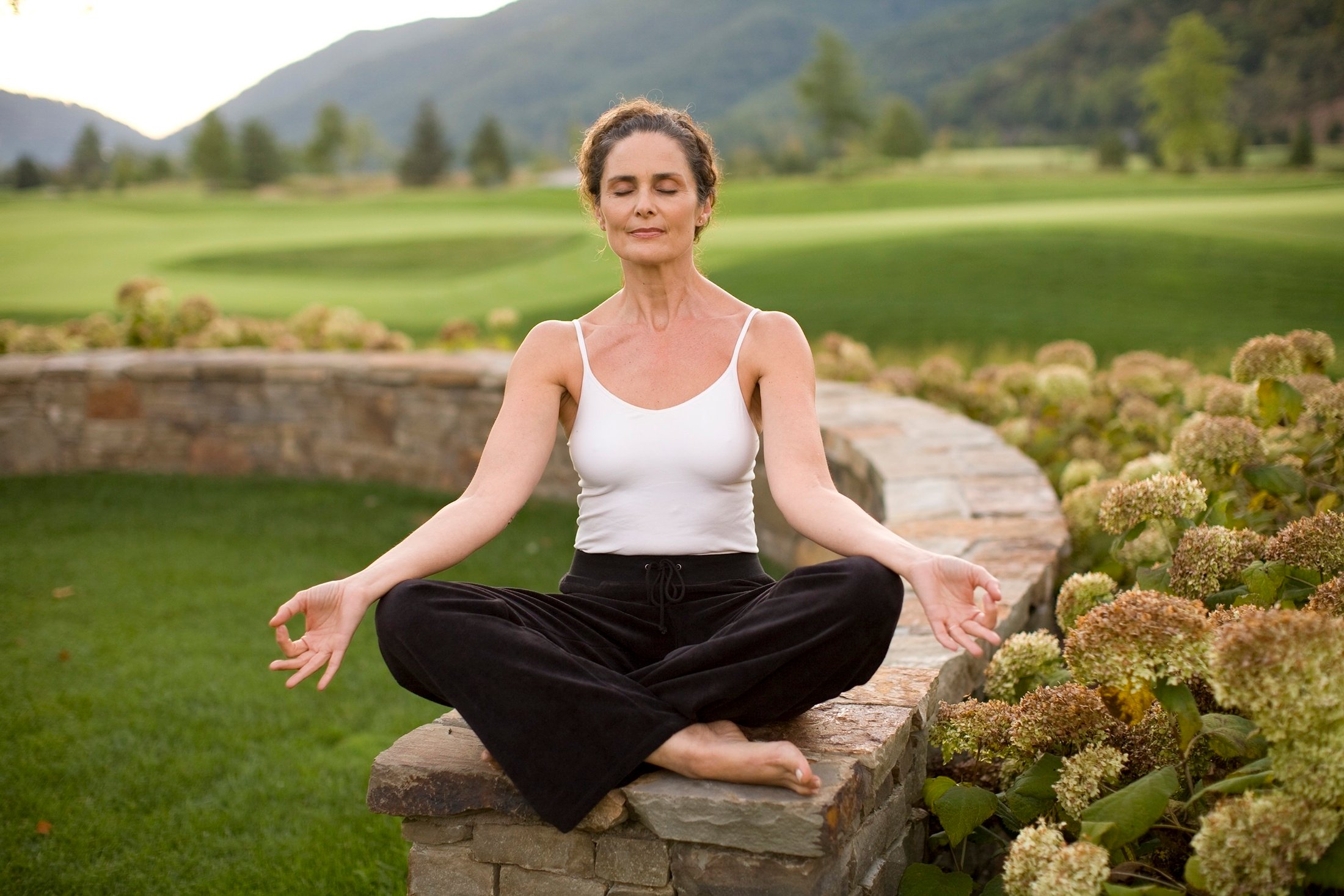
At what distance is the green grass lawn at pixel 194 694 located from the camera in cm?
265

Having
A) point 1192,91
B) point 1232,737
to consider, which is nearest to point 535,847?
point 1232,737

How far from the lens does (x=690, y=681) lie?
1.75 meters

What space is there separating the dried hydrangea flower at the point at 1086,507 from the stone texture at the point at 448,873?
6.85 feet

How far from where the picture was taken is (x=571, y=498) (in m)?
6.12

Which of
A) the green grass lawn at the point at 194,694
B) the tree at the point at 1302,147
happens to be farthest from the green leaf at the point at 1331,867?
the tree at the point at 1302,147

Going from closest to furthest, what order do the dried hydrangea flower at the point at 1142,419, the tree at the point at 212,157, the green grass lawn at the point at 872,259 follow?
1. the dried hydrangea flower at the point at 1142,419
2. the green grass lawn at the point at 872,259
3. the tree at the point at 212,157

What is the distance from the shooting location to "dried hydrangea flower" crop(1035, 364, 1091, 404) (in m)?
4.58

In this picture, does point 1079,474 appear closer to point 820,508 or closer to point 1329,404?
point 1329,404

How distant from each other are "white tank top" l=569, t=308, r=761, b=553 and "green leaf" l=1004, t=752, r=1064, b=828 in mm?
657

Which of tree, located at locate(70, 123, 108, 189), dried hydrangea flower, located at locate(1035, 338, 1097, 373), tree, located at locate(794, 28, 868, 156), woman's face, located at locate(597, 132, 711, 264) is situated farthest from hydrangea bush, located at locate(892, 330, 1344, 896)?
tree, located at locate(794, 28, 868, 156)

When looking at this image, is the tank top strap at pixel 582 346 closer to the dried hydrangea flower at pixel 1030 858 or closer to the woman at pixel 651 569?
the woman at pixel 651 569

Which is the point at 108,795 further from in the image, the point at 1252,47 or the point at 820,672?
the point at 1252,47

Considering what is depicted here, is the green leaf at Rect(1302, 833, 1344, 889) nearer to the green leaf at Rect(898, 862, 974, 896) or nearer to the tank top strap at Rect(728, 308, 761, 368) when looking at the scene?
the green leaf at Rect(898, 862, 974, 896)

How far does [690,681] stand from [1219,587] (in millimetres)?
1041
